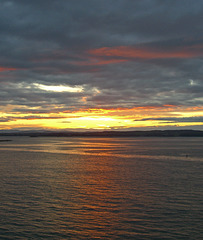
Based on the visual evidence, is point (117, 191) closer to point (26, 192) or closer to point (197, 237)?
point (26, 192)

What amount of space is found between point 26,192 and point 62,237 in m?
14.5

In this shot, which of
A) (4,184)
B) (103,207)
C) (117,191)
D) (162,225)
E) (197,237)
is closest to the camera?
(197,237)

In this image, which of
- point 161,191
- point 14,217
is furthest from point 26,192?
point 161,191

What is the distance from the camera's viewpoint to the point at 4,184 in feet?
123

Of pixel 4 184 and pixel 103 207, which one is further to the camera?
pixel 4 184

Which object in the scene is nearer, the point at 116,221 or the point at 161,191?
the point at 116,221


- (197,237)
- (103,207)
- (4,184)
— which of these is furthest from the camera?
(4,184)

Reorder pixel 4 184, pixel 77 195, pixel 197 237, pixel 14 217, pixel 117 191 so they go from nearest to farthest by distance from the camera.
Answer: pixel 197 237
pixel 14 217
pixel 77 195
pixel 117 191
pixel 4 184

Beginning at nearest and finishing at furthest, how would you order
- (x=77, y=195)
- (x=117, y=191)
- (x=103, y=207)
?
1. (x=103, y=207)
2. (x=77, y=195)
3. (x=117, y=191)

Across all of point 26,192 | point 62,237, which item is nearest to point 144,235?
point 62,237

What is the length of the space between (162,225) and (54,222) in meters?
9.24

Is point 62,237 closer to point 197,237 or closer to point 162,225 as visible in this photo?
point 162,225

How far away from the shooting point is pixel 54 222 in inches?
887

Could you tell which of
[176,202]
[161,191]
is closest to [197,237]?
[176,202]
